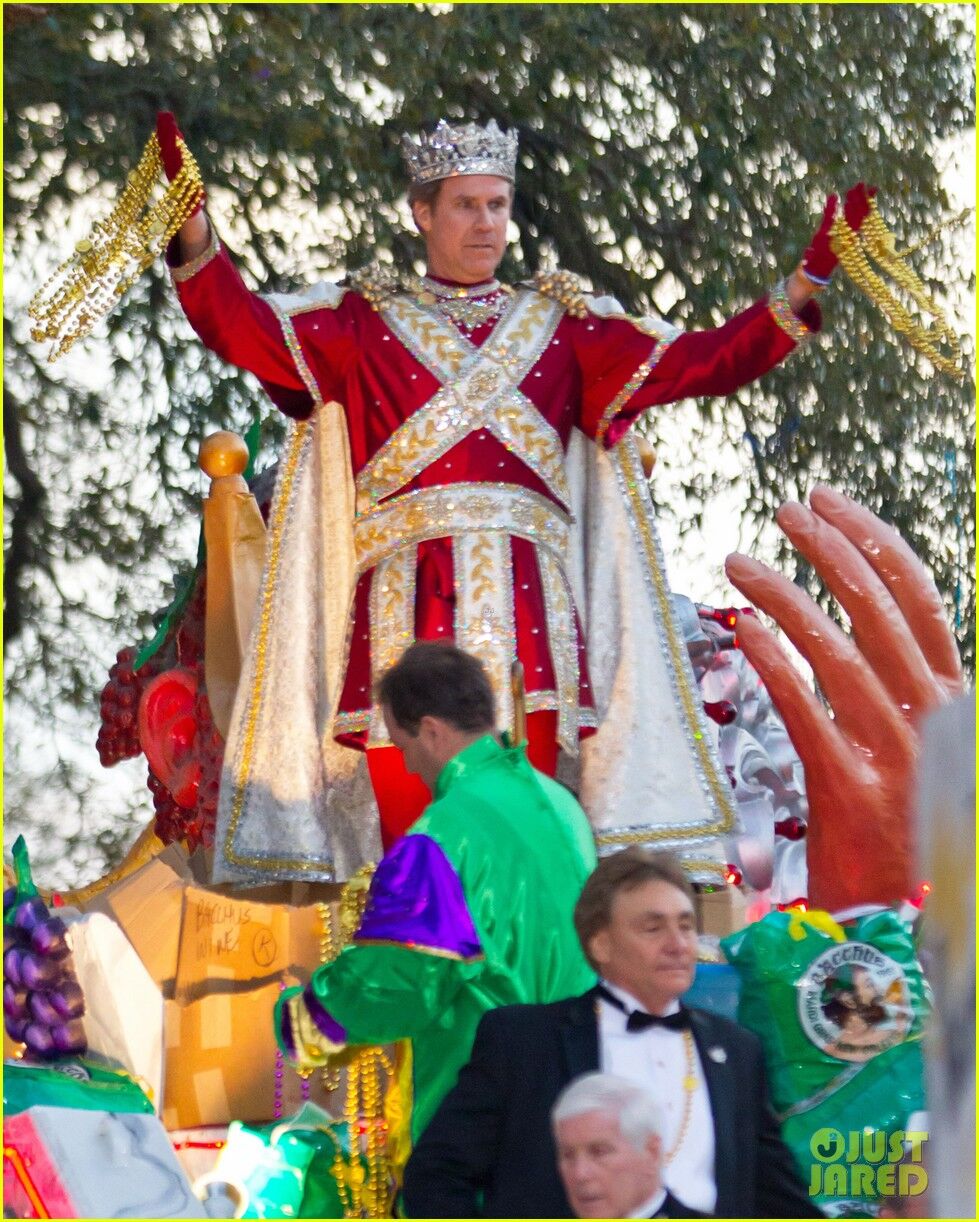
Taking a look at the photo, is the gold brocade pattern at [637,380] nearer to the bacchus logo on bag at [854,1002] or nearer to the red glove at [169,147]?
the red glove at [169,147]

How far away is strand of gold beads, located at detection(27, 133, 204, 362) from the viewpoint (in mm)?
4473

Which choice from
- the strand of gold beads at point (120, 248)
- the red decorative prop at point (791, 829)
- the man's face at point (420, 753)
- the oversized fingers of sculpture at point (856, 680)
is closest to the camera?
the man's face at point (420, 753)

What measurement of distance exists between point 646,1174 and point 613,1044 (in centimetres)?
26

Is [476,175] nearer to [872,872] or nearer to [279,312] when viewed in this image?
[279,312]

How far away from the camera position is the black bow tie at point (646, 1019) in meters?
3.11

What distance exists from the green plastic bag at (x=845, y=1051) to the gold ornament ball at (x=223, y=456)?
1.75 meters

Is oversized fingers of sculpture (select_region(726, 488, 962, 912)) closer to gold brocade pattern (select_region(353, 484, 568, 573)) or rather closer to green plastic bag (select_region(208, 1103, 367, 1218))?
gold brocade pattern (select_region(353, 484, 568, 573))

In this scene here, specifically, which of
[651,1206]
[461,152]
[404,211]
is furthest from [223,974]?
[404,211]

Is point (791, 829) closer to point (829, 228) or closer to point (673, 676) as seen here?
point (673, 676)

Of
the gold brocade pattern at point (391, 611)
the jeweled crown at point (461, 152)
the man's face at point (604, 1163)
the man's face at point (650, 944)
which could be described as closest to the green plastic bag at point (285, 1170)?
the gold brocade pattern at point (391, 611)

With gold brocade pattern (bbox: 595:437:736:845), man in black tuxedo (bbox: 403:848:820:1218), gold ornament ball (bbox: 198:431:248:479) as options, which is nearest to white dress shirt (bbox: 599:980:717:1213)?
man in black tuxedo (bbox: 403:848:820:1218)

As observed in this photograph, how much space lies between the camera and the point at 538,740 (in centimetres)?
464

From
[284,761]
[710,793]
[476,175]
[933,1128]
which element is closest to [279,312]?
[476,175]

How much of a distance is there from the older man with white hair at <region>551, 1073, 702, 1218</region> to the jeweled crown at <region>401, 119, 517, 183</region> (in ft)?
7.52
